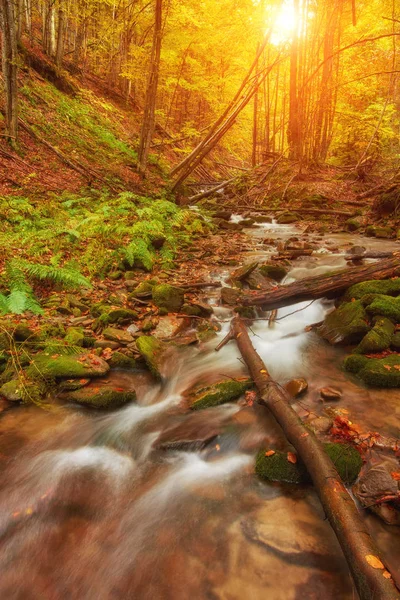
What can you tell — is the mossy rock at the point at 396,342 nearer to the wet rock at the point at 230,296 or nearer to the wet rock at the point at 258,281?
the wet rock at the point at 230,296

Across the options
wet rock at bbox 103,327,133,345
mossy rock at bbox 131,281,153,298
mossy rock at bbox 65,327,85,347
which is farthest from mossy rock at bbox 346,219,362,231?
mossy rock at bbox 65,327,85,347

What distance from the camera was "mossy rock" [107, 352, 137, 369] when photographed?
15.7ft

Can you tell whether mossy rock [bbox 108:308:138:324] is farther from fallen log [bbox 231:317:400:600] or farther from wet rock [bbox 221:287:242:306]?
fallen log [bbox 231:317:400:600]

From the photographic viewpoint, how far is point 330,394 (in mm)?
3945

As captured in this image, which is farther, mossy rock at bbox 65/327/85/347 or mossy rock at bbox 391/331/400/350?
mossy rock at bbox 65/327/85/347

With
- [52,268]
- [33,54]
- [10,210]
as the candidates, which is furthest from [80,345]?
[33,54]

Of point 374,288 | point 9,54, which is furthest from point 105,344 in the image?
point 9,54

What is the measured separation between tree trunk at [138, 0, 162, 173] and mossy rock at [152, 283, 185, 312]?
9.15 meters

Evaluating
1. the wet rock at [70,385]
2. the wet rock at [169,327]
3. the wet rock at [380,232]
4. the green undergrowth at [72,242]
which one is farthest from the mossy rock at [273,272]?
the wet rock at [70,385]

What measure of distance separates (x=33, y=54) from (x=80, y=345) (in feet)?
58.1

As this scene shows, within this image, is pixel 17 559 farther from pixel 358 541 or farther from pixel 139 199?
pixel 139 199

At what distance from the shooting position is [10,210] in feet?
26.5

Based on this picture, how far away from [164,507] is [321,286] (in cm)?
404

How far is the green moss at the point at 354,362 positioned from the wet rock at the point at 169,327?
2598 mm
